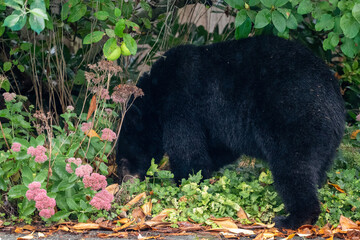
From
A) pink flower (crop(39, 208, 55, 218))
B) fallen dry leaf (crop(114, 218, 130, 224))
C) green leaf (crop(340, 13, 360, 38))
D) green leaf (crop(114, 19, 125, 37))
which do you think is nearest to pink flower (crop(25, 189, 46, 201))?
pink flower (crop(39, 208, 55, 218))

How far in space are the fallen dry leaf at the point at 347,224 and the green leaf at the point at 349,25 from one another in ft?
4.15

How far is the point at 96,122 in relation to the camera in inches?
169

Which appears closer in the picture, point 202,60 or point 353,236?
point 353,236

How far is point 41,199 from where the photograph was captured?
125 inches

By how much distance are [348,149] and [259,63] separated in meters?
1.42

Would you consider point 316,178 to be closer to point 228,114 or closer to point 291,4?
point 228,114

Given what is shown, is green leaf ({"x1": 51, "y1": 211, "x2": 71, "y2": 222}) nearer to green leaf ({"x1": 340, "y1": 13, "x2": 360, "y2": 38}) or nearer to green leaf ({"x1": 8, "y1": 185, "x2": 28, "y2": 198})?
green leaf ({"x1": 8, "y1": 185, "x2": 28, "y2": 198})

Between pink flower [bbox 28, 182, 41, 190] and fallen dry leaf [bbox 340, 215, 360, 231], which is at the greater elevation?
pink flower [bbox 28, 182, 41, 190]

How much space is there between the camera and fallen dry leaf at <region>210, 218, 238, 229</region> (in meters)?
3.59

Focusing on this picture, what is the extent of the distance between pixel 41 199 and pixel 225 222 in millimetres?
1245

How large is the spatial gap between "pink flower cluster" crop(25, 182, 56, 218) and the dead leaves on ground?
0.16m

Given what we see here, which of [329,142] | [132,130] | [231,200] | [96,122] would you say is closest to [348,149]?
[329,142]

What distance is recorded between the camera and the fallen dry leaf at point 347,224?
360 cm

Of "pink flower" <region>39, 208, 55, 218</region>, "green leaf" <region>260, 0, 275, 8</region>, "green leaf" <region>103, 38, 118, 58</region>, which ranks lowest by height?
"pink flower" <region>39, 208, 55, 218</region>
